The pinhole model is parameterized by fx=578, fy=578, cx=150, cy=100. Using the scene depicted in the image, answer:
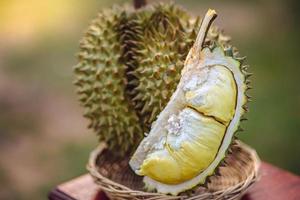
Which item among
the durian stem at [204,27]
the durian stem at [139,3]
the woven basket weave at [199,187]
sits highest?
the durian stem at [139,3]

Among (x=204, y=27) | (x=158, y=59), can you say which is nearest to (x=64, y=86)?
(x=158, y=59)

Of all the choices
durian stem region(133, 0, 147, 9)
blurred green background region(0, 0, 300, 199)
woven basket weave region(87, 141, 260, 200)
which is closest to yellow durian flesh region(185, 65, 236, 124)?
woven basket weave region(87, 141, 260, 200)

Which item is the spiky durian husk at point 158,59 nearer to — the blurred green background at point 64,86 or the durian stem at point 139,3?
the durian stem at point 139,3

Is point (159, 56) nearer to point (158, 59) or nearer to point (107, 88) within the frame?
point (158, 59)

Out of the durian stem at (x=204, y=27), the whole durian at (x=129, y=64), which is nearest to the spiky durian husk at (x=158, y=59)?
the whole durian at (x=129, y=64)

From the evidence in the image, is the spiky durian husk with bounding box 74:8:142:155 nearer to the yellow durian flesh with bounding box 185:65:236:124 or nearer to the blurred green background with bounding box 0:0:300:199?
the yellow durian flesh with bounding box 185:65:236:124
